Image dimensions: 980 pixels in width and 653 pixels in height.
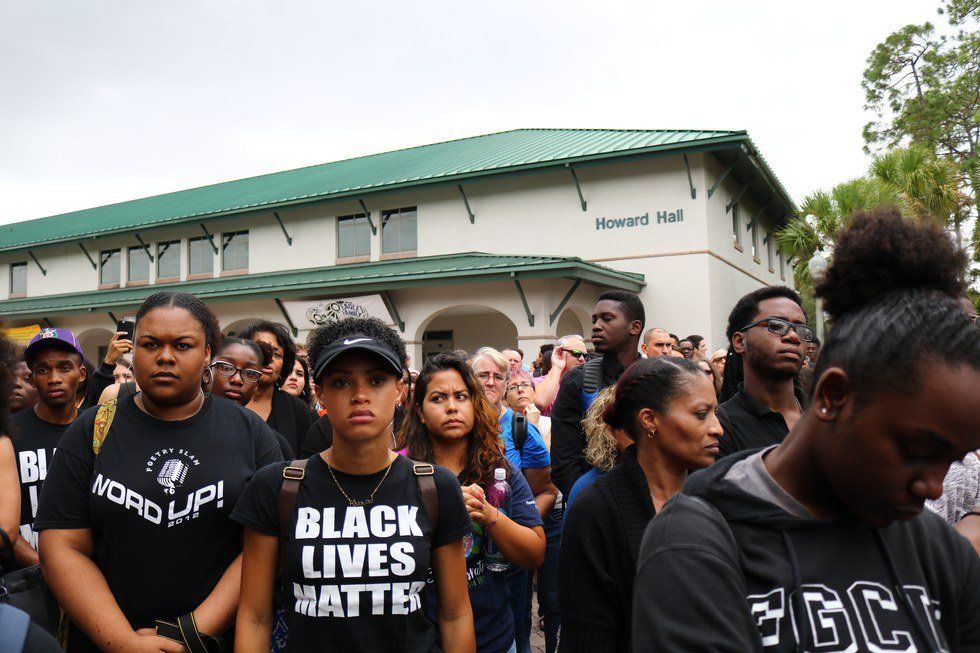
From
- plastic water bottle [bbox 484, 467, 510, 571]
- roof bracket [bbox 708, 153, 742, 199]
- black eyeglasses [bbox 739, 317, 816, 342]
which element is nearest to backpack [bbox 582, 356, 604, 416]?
plastic water bottle [bbox 484, 467, 510, 571]

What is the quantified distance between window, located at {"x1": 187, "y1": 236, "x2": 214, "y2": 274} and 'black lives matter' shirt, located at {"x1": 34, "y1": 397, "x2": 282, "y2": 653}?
66.1 ft

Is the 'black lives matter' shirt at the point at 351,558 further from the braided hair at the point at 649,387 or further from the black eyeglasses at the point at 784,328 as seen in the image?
the black eyeglasses at the point at 784,328

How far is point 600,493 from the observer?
232 centimetres

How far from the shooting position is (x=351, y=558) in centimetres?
221

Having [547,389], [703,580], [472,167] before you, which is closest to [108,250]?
[472,167]

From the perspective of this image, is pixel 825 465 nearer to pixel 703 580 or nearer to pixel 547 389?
pixel 703 580

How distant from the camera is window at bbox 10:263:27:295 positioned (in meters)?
25.2

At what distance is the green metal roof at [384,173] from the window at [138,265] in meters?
0.97

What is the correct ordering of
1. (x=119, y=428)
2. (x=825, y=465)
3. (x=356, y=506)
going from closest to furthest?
(x=825, y=465) → (x=356, y=506) → (x=119, y=428)

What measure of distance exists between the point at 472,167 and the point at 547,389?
12.0 meters

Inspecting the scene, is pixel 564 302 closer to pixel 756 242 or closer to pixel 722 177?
pixel 722 177

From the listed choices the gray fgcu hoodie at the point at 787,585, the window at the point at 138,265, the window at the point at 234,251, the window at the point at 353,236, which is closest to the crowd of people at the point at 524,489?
the gray fgcu hoodie at the point at 787,585

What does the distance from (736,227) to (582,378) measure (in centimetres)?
1508

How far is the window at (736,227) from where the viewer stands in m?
17.4
